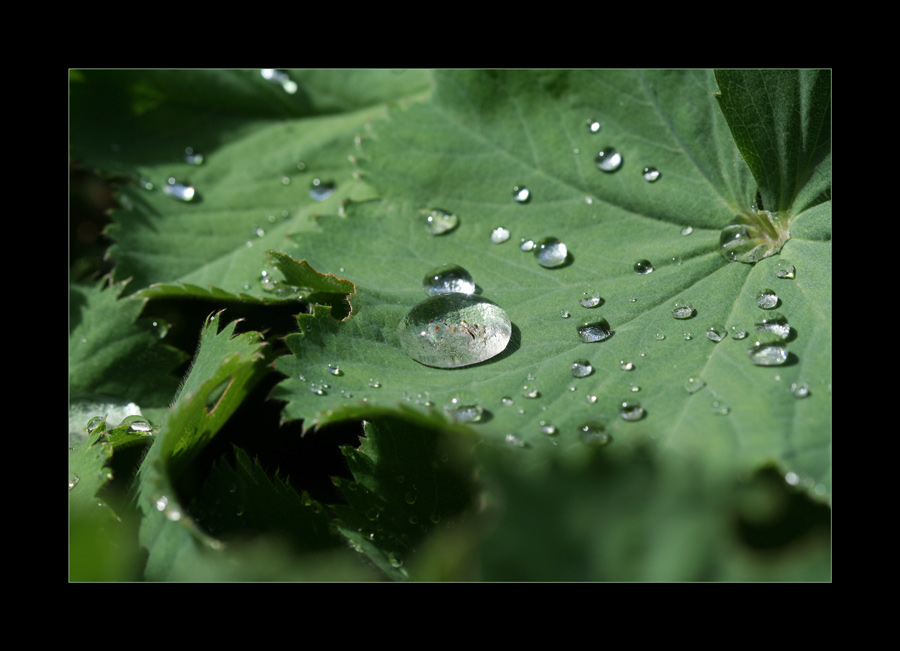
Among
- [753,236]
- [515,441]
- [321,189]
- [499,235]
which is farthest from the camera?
[321,189]

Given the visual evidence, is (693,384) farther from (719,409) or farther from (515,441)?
(515,441)

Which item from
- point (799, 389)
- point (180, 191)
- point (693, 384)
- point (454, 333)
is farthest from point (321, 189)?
point (799, 389)

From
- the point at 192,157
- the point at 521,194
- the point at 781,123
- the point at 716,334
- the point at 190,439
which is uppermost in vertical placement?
the point at 192,157

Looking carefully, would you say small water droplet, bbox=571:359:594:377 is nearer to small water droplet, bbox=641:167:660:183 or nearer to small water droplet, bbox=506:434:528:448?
small water droplet, bbox=506:434:528:448

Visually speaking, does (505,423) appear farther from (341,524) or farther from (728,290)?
(728,290)

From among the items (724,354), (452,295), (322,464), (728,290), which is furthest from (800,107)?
(322,464)

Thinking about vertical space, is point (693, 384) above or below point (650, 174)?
below
